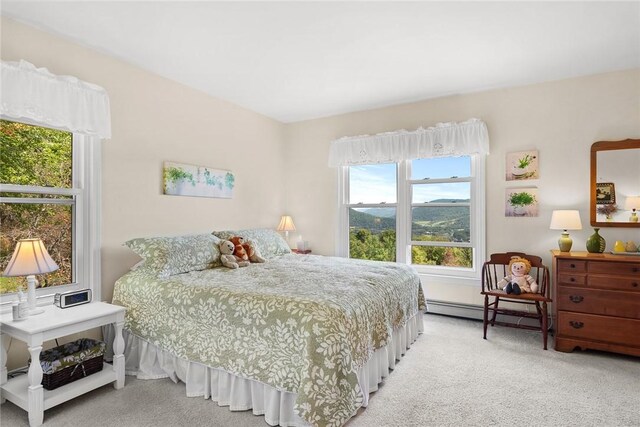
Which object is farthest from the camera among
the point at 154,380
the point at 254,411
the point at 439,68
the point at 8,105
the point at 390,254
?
the point at 390,254

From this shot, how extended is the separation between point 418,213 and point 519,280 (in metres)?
1.34

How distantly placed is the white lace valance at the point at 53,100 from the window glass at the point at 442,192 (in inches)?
131

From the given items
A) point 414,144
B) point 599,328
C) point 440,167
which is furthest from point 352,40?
point 599,328

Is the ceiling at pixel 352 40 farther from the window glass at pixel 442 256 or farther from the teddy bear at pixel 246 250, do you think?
the window glass at pixel 442 256

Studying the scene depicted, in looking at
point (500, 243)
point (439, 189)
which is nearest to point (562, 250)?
point (500, 243)

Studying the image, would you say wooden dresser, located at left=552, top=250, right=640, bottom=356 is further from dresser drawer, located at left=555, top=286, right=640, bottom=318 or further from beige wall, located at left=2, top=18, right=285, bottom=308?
beige wall, located at left=2, top=18, right=285, bottom=308

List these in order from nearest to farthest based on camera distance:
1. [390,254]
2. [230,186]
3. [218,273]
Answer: [218,273]
[230,186]
[390,254]

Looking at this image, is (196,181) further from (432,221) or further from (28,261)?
(432,221)

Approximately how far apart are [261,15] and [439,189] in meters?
2.77

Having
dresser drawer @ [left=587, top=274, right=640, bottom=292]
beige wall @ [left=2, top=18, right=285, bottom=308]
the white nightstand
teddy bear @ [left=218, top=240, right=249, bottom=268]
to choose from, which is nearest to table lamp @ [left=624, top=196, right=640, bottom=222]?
dresser drawer @ [left=587, top=274, right=640, bottom=292]

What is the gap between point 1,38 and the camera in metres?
2.33

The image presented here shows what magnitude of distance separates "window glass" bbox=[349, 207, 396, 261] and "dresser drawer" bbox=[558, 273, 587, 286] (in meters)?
1.79

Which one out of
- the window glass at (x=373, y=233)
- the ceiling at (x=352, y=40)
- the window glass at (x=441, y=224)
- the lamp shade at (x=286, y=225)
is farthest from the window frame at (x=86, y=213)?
the window glass at (x=441, y=224)

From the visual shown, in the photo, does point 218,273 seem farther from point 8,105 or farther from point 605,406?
point 605,406
